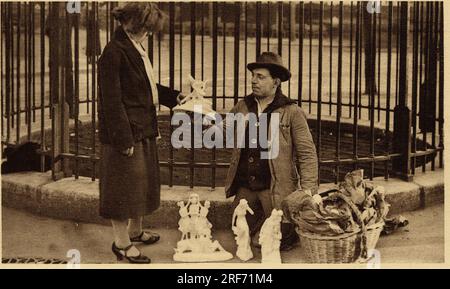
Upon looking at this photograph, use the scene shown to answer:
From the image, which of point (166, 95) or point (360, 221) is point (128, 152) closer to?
point (166, 95)

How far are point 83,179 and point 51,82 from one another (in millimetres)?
871

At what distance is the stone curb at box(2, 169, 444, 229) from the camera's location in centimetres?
622

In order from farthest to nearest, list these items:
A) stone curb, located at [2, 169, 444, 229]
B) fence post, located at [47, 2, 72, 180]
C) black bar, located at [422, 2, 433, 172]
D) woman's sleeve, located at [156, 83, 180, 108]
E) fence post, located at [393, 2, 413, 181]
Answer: black bar, located at [422, 2, 433, 172]
fence post, located at [393, 2, 413, 181]
fence post, located at [47, 2, 72, 180]
stone curb, located at [2, 169, 444, 229]
woman's sleeve, located at [156, 83, 180, 108]

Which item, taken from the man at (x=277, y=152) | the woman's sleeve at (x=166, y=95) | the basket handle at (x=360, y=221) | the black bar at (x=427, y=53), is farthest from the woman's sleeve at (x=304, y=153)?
the black bar at (x=427, y=53)

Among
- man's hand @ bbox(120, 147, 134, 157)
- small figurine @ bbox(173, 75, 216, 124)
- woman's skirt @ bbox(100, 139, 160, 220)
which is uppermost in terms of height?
small figurine @ bbox(173, 75, 216, 124)

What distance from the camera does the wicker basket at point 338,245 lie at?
535cm

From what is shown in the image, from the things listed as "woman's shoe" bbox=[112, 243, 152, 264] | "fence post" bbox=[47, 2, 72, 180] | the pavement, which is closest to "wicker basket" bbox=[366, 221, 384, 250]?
the pavement

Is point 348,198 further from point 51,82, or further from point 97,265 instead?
point 51,82

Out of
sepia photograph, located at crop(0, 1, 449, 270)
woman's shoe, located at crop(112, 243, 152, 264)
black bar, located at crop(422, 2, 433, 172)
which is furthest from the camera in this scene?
black bar, located at crop(422, 2, 433, 172)

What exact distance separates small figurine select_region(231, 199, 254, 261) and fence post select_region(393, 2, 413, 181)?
183 centimetres

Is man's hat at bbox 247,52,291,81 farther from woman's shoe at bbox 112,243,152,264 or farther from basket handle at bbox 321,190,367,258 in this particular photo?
woman's shoe at bbox 112,243,152,264

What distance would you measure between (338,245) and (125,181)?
150cm

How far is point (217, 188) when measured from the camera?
6473 millimetres

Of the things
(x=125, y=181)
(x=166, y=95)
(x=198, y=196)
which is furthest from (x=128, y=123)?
(x=198, y=196)
